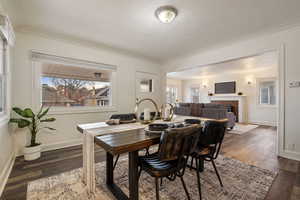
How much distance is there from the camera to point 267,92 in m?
6.38

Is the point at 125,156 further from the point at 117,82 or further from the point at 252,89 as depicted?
the point at 252,89

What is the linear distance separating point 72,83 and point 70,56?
26.5 inches

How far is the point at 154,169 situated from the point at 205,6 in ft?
7.68

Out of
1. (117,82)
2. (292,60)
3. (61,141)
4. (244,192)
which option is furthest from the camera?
(117,82)

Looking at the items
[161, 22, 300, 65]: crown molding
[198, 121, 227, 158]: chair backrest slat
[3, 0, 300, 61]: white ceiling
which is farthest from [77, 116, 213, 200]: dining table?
[161, 22, 300, 65]: crown molding

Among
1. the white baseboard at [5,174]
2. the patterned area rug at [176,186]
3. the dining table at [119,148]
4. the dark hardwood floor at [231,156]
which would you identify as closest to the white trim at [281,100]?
the dark hardwood floor at [231,156]

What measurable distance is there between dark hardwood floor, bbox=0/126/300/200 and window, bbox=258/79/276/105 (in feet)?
12.5

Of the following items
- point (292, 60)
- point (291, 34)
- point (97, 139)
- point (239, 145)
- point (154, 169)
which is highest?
point (291, 34)

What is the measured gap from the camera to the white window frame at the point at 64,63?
2.91 metres

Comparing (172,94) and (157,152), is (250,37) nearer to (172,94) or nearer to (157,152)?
(157,152)

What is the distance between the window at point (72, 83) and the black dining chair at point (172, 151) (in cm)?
284

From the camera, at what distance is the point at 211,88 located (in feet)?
27.1

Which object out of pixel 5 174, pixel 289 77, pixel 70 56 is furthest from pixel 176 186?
pixel 70 56

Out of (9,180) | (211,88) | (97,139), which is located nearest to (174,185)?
(97,139)
